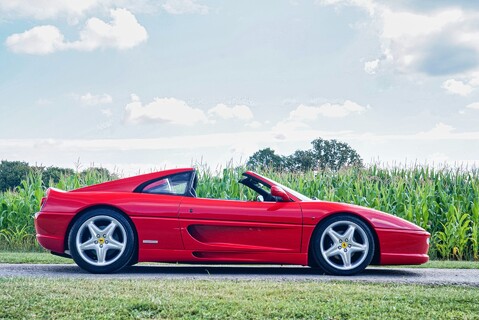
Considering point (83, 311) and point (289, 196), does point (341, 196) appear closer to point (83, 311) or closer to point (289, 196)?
point (289, 196)

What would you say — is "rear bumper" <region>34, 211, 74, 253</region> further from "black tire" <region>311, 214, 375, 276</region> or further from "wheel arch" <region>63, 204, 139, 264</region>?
"black tire" <region>311, 214, 375, 276</region>

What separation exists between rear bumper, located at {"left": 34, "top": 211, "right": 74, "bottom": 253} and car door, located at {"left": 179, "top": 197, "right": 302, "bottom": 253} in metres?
1.38

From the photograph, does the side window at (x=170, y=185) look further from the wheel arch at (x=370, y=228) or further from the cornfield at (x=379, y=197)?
the cornfield at (x=379, y=197)

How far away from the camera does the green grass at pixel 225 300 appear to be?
517 centimetres

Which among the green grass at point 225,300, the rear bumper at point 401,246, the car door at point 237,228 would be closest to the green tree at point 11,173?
the car door at point 237,228

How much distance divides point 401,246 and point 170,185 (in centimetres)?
288

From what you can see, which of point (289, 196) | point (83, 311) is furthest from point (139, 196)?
point (83, 311)

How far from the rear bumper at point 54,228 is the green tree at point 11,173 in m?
37.6

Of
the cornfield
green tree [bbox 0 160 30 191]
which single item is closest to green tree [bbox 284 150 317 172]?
green tree [bbox 0 160 30 191]

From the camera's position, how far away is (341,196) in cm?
1489

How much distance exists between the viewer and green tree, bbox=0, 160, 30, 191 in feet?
144

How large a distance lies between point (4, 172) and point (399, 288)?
4246 cm

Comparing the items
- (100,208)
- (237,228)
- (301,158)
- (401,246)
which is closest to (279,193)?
(237,228)

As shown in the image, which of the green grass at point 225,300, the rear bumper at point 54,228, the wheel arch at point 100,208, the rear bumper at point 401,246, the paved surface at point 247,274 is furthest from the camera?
the rear bumper at point 401,246
